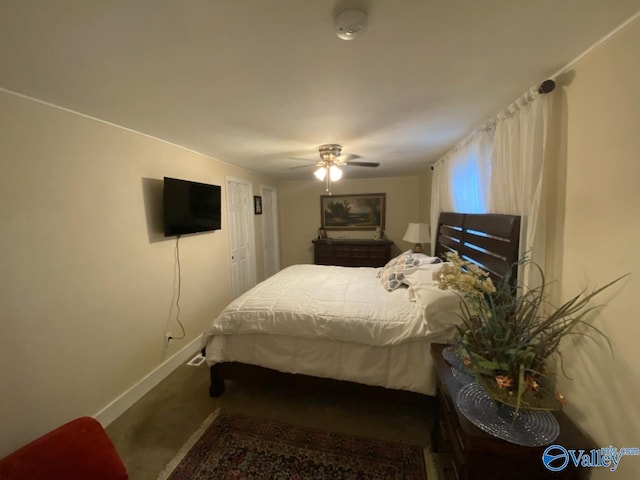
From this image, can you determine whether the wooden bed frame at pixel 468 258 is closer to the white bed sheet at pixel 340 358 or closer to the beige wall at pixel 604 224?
the white bed sheet at pixel 340 358

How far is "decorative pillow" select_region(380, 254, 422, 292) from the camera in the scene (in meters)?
2.48

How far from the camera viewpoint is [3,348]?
54.1 inches

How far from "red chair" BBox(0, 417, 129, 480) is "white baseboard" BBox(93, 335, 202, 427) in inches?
30.9

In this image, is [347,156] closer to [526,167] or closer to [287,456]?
[526,167]

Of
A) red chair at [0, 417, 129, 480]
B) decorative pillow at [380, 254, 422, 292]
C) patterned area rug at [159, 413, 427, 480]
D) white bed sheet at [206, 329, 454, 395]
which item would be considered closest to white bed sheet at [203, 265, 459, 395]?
white bed sheet at [206, 329, 454, 395]

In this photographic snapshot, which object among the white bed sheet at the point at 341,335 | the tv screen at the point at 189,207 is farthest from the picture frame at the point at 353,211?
the white bed sheet at the point at 341,335

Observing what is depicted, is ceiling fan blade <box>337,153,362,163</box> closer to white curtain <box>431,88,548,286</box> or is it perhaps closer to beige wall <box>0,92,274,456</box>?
white curtain <box>431,88,548,286</box>

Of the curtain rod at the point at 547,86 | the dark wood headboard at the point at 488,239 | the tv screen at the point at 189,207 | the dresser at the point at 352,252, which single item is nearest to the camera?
the curtain rod at the point at 547,86

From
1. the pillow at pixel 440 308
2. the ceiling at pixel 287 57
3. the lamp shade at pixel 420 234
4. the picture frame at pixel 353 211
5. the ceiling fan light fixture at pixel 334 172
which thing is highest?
the ceiling at pixel 287 57

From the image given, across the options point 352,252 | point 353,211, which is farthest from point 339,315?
point 353,211

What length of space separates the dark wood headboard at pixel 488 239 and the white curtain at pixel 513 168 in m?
0.06

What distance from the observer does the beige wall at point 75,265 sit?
4.63ft

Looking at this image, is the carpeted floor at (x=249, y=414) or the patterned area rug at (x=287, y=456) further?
the carpeted floor at (x=249, y=414)

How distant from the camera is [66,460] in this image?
113 centimetres
